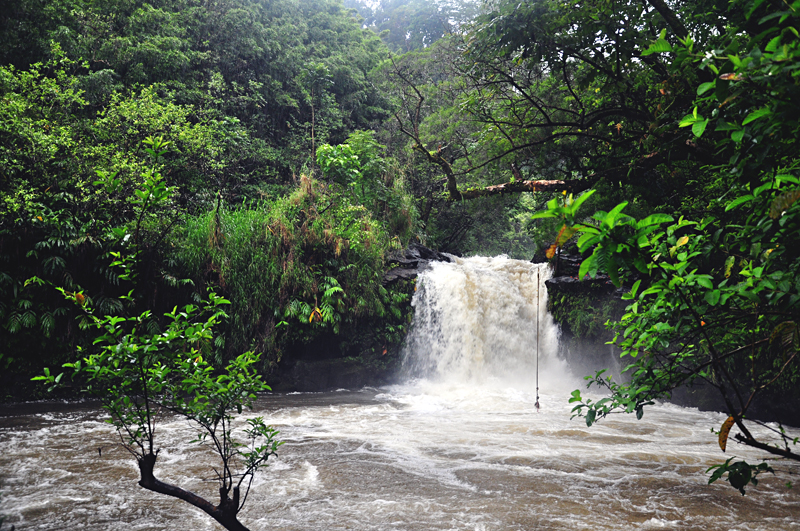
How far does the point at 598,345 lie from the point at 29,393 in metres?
12.1

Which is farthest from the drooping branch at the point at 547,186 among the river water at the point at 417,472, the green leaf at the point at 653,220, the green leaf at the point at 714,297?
the green leaf at the point at 653,220

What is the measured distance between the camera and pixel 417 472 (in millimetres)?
5164

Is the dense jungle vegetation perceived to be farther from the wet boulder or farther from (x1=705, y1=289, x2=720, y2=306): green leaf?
the wet boulder

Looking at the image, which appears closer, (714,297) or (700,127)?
(700,127)

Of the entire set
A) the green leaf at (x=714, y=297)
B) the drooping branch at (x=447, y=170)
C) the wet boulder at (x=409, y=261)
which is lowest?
the green leaf at (x=714, y=297)

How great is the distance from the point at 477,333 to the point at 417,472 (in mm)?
7425

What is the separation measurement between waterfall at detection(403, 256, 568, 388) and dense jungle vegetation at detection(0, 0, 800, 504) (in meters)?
0.76

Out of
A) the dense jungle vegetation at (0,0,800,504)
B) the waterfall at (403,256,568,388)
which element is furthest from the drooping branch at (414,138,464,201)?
the waterfall at (403,256,568,388)

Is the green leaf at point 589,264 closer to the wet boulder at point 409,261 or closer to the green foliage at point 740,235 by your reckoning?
the green foliage at point 740,235

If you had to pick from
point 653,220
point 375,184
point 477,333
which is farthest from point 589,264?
point 375,184

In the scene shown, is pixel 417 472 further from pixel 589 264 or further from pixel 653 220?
pixel 653 220

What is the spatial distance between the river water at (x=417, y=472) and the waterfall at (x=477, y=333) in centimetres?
227

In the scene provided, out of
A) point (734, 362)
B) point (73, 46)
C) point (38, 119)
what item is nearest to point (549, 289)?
point (734, 362)

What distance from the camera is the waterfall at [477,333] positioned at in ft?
39.7
